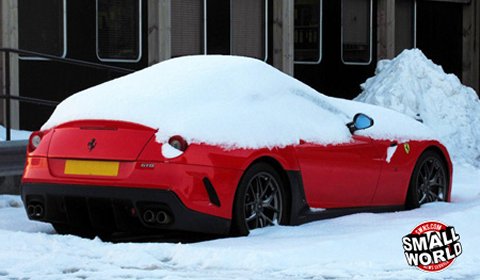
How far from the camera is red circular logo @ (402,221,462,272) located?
22.4 ft

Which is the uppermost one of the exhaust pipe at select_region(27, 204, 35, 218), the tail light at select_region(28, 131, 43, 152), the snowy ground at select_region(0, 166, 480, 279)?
the tail light at select_region(28, 131, 43, 152)

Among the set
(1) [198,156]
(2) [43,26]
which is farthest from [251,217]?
(2) [43,26]

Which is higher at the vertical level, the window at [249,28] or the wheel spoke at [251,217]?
the window at [249,28]

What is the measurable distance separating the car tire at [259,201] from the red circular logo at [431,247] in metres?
1.01

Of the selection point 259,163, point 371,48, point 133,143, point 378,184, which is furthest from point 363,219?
point 371,48

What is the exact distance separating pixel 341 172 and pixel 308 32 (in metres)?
9.83

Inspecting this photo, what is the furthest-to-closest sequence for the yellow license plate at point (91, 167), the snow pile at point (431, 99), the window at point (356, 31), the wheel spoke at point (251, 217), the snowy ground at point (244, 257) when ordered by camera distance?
the window at point (356, 31) < the snow pile at point (431, 99) < the wheel spoke at point (251, 217) < the yellow license plate at point (91, 167) < the snowy ground at point (244, 257)

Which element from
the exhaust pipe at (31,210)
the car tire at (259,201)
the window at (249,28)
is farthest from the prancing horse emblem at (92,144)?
the window at (249,28)

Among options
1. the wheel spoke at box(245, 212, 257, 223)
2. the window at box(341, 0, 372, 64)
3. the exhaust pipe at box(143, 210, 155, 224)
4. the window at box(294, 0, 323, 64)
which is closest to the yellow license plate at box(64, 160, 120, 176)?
the exhaust pipe at box(143, 210, 155, 224)

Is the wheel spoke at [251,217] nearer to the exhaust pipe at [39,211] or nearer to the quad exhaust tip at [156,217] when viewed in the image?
the quad exhaust tip at [156,217]

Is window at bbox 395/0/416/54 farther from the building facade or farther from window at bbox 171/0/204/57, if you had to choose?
window at bbox 171/0/204/57

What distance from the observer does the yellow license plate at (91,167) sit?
7.75 m

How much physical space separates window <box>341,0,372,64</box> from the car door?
10045 mm

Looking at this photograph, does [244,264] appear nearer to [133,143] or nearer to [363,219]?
[133,143]
